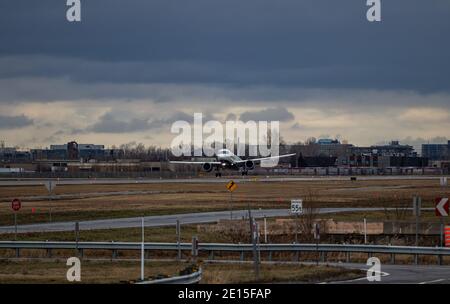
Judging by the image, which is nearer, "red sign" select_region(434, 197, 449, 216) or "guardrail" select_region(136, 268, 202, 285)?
"guardrail" select_region(136, 268, 202, 285)

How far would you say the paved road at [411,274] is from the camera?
97.3 ft

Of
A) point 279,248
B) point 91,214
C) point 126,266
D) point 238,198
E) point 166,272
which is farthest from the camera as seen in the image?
point 238,198

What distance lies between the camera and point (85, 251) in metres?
46.0

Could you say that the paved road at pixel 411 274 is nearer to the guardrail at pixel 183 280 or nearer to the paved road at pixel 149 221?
the guardrail at pixel 183 280

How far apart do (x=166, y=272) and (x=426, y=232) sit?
2272cm

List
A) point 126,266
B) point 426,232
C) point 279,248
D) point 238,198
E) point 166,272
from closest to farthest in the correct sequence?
1. point 166,272
2. point 126,266
3. point 279,248
4. point 426,232
5. point 238,198

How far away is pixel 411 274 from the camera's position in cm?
Answer: 3309

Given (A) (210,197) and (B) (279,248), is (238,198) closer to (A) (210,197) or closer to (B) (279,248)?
(A) (210,197)

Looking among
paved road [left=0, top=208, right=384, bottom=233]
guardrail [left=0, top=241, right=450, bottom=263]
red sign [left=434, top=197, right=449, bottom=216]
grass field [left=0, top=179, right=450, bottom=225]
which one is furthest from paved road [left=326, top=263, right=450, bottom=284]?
paved road [left=0, top=208, right=384, bottom=233]

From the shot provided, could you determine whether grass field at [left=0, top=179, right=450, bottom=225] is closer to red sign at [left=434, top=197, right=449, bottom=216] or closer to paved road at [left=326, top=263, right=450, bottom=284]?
red sign at [left=434, top=197, right=449, bottom=216]

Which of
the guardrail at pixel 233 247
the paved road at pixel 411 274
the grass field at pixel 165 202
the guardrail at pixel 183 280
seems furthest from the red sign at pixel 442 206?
the grass field at pixel 165 202

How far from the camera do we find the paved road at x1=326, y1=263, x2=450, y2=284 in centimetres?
2967

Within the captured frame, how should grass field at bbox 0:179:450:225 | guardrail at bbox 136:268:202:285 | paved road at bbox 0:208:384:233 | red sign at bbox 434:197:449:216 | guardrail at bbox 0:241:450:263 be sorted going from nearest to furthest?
guardrail at bbox 136:268:202:285
guardrail at bbox 0:241:450:263
red sign at bbox 434:197:449:216
paved road at bbox 0:208:384:233
grass field at bbox 0:179:450:225
